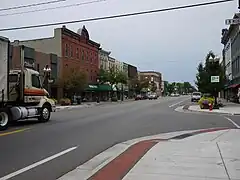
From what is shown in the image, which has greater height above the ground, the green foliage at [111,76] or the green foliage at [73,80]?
the green foliage at [111,76]

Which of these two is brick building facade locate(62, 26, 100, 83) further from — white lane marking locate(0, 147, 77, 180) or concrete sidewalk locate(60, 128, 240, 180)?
white lane marking locate(0, 147, 77, 180)

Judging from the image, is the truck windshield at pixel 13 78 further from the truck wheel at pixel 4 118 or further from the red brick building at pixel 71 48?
the red brick building at pixel 71 48

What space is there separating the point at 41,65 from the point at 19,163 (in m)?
40.9

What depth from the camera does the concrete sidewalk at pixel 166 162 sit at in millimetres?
7066

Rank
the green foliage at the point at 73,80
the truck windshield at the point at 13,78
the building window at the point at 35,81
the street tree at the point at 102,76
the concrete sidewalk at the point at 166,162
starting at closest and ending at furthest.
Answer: the concrete sidewalk at the point at 166,162 → the truck windshield at the point at 13,78 → the building window at the point at 35,81 → the green foliage at the point at 73,80 → the street tree at the point at 102,76

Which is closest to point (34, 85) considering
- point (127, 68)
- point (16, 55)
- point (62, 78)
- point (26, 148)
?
point (26, 148)

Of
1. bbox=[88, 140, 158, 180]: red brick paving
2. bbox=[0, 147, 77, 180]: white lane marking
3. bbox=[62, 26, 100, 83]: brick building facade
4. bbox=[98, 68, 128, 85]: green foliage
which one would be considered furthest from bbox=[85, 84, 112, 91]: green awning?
bbox=[0, 147, 77, 180]: white lane marking

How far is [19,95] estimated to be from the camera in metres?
17.9

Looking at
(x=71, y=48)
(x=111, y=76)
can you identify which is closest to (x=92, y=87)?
(x=111, y=76)

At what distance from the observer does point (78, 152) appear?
32.9 feet

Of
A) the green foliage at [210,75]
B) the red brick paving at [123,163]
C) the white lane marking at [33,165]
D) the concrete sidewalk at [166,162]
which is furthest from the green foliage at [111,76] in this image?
the white lane marking at [33,165]

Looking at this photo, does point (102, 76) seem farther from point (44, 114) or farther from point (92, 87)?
point (44, 114)

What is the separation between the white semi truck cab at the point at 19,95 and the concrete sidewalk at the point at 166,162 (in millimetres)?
7483

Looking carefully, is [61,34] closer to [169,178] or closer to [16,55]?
[16,55]
